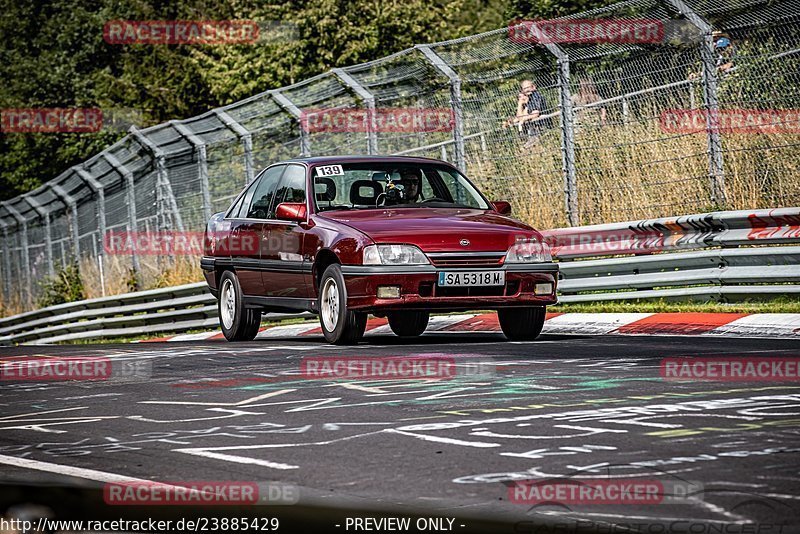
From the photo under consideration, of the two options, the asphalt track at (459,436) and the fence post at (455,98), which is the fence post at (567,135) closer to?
the fence post at (455,98)

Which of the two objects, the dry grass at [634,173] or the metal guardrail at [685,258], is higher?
the dry grass at [634,173]

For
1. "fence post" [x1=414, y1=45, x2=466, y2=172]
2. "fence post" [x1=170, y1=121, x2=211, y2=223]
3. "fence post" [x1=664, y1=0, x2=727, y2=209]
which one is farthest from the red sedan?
"fence post" [x1=170, y1=121, x2=211, y2=223]

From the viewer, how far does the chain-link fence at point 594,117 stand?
1472 centimetres

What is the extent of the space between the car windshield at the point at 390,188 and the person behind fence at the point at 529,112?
3.91m

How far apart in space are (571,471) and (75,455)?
234cm

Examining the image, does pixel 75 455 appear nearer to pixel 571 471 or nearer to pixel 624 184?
pixel 571 471

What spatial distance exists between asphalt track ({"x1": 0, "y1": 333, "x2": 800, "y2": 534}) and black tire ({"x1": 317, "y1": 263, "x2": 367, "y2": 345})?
4.65 ft

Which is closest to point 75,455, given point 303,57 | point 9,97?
point 303,57

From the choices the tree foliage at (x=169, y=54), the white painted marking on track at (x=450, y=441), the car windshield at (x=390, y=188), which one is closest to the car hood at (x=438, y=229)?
the car windshield at (x=390, y=188)

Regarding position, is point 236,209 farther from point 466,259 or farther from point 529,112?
point 529,112

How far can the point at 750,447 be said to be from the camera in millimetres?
5777

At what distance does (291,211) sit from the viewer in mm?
12641

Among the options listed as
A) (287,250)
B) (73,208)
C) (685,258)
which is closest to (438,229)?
(287,250)

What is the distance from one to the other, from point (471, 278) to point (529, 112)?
252 inches
